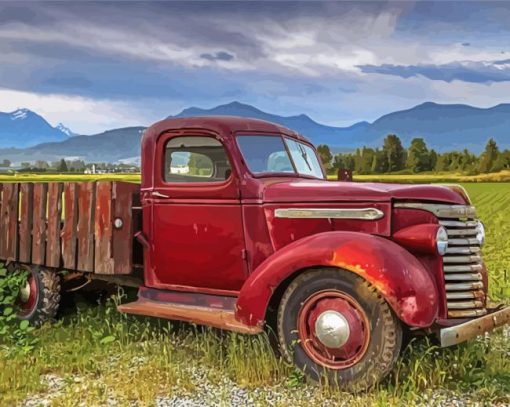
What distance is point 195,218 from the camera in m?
5.70

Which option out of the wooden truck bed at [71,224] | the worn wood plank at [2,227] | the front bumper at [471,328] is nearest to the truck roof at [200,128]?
the wooden truck bed at [71,224]

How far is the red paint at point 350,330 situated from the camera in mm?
4672

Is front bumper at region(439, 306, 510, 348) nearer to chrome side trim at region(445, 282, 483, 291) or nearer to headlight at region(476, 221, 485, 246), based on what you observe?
chrome side trim at region(445, 282, 483, 291)

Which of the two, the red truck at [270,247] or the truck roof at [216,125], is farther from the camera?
the truck roof at [216,125]

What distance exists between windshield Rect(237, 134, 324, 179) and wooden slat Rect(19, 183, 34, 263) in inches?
102

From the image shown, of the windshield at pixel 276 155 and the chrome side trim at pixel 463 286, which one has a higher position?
the windshield at pixel 276 155

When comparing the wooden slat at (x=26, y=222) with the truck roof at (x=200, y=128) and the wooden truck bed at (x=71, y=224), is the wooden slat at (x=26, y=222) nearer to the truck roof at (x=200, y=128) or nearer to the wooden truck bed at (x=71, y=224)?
the wooden truck bed at (x=71, y=224)

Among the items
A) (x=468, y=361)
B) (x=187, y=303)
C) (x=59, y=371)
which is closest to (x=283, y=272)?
(x=187, y=303)

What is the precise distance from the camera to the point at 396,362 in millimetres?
4727

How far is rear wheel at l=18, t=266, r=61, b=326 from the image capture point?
6.75 metres

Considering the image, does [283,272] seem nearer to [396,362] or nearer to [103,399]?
[396,362]

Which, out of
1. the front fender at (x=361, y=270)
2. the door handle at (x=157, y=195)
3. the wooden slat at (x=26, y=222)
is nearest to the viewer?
the front fender at (x=361, y=270)

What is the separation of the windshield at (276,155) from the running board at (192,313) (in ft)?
4.09

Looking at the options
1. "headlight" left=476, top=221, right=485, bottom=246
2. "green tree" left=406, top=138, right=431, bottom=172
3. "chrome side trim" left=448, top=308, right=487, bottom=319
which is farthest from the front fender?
"green tree" left=406, top=138, right=431, bottom=172
